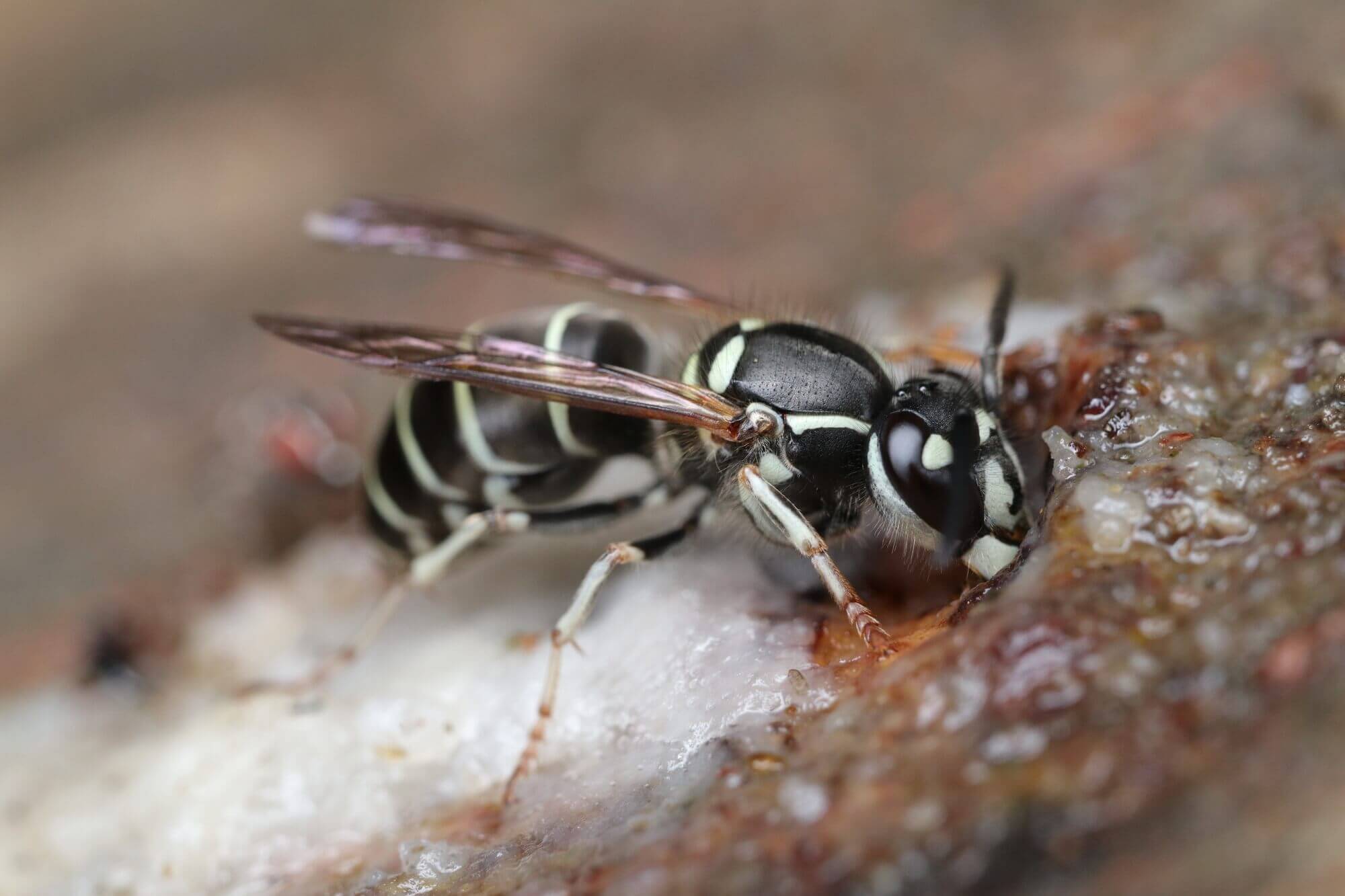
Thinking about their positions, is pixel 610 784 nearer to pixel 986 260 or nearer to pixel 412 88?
pixel 986 260

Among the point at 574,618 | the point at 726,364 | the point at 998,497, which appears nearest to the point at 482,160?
the point at 726,364

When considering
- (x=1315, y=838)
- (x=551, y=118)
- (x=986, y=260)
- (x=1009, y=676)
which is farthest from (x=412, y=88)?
(x=1315, y=838)

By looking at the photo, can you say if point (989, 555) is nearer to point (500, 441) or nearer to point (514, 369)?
point (514, 369)

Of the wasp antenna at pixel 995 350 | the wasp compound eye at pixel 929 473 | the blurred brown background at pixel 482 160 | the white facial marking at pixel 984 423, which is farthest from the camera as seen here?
the blurred brown background at pixel 482 160

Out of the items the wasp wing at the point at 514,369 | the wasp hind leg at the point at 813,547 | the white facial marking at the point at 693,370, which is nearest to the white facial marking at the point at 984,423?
the wasp hind leg at the point at 813,547

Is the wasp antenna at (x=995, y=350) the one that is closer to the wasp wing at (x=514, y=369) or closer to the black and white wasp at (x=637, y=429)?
the black and white wasp at (x=637, y=429)

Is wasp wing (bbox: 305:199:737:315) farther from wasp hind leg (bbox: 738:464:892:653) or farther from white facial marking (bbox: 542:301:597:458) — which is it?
wasp hind leg (bbox: 738:464:892:653)

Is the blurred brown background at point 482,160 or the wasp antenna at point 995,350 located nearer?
the wasp antenna at point 995,350
